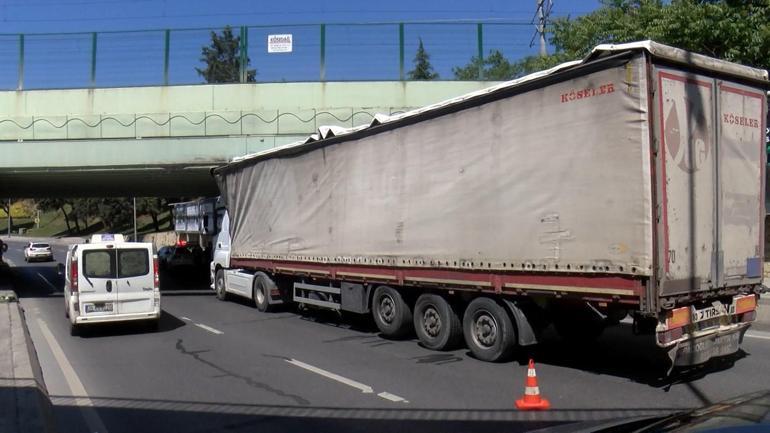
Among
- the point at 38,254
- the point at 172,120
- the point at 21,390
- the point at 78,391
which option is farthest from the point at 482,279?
the point at 38,254

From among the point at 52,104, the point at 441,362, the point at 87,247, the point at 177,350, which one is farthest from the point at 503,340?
the point at 52,104

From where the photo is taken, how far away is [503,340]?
28.3ft

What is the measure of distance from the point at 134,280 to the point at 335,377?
236 inches

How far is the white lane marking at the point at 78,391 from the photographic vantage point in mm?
6367

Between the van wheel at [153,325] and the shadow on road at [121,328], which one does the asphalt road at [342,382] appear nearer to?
the shadow on road at [121,328]

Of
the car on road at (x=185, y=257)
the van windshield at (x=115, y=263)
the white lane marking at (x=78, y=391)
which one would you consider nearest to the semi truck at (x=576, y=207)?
the van windshield at (x=115, y=263)

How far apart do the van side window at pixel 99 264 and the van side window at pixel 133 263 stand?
144mm

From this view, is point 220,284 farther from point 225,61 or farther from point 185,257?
point 185,257

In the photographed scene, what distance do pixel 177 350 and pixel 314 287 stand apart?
337 centimetres

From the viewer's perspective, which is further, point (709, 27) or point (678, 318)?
point (709, 27)

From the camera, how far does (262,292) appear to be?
1578 cm

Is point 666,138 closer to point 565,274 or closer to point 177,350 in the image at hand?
point 565,274

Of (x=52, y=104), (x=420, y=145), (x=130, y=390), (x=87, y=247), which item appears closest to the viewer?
(x=130, y=390)

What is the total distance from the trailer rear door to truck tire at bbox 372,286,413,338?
4.71m
